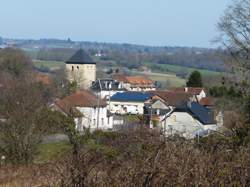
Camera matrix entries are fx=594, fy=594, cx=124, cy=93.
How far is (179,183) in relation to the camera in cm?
465

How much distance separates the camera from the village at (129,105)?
→ 25.7 m

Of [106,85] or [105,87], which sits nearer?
[105,87]

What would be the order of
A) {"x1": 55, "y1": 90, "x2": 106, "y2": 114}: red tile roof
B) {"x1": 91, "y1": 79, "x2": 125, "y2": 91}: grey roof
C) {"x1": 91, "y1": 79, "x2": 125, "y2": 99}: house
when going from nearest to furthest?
1. {"x1": 55, "y1": 90, "x2": 106, "y2": 114}: red tile roof
2. {"x1": 91, "y1": 79, "x2": 125, "y2": 99}: house
3. {"x1": 91, "y1": 79, "x2": 125, "y2": 91}: grey roof

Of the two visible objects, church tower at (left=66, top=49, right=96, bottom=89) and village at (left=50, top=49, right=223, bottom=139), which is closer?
village at (left=50, top=49, right=223, bottom=139)

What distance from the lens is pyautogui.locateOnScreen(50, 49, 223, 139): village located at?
2570cm

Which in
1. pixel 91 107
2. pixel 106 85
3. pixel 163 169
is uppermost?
pixel 163 169

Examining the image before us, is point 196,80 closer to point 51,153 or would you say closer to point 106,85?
point 106,85

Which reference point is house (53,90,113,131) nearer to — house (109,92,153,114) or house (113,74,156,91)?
house (109,92,153,114)

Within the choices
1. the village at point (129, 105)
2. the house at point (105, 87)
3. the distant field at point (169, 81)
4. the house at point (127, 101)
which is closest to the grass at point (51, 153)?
the village at point (129, 105)

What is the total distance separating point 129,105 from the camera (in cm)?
5188

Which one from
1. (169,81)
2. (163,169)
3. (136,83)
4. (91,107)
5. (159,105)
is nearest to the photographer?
(163,169)

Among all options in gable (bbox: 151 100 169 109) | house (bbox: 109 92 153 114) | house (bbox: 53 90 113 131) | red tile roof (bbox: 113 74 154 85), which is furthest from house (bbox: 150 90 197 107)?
red tile roof (bbox: 113 74 154 85)

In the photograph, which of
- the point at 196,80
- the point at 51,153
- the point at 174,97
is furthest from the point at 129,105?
the point at 51,153

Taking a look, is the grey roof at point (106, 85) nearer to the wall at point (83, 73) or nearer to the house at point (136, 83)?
the wall at point (83, 73)
